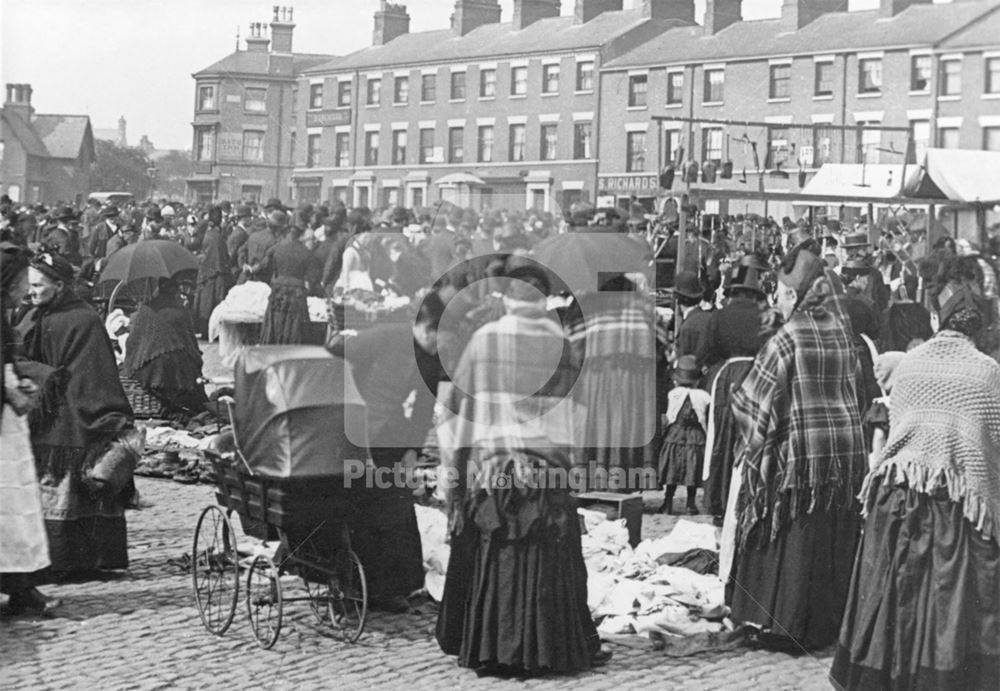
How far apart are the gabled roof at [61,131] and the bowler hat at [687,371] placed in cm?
758

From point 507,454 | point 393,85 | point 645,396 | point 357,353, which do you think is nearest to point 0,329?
point 357,353

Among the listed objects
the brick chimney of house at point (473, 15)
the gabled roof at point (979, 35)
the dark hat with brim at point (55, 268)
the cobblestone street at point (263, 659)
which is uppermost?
the gabled roof at point (979, 35)

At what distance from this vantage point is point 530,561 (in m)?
5.98


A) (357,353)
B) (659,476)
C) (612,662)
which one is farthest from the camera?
(659,476)

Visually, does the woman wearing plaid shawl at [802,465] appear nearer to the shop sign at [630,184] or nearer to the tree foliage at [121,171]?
the shop sign at [630,184]

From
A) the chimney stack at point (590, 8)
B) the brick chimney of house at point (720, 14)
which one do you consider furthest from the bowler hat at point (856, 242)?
the brick chimney of house at point (720, 14)

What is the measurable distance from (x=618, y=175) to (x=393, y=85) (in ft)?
18.2

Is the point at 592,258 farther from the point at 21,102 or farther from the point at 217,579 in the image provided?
the point at 217,579

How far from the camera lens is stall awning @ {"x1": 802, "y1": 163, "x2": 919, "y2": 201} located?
1407 cm

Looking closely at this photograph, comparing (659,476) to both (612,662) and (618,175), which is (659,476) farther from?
(618,175)

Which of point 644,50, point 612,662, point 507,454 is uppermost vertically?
point 644,50

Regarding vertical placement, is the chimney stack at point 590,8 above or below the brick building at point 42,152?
above

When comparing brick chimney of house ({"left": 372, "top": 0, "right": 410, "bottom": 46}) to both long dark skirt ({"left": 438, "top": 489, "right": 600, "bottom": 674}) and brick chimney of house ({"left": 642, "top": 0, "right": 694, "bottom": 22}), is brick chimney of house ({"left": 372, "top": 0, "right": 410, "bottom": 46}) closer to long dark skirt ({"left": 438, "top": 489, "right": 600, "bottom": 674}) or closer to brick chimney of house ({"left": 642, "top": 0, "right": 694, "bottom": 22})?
brick chimney of house ({"left": 642, "top": 0, "right": 694, "bottom": 22})

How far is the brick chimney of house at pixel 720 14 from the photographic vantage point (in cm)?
2534
